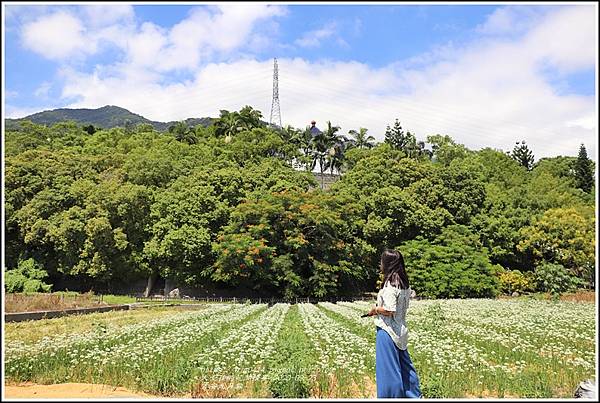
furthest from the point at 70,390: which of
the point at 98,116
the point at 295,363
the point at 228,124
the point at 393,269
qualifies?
the point at 98,116

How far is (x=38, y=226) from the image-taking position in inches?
1299

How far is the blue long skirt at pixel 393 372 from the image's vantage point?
14.8 feet

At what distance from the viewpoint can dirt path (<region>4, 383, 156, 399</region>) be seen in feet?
19.3

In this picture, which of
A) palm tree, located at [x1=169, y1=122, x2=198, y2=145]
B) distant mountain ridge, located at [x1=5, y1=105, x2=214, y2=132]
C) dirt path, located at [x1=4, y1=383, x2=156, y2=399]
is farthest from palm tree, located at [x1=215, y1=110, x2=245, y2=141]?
distant mountain ridge, located at [x1=5, y1=105, x2=214, y2=132]

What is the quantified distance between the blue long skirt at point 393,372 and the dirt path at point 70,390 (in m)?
2.82

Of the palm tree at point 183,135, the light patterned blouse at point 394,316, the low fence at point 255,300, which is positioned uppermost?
the palm tree at point 183,135

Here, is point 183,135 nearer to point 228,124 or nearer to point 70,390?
point 228,124

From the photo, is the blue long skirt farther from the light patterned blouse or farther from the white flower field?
the white flower field

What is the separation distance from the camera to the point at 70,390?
20.1 ft

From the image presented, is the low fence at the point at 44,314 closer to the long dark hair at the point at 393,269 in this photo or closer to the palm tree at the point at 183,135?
the long dark hair at the point at 393,269

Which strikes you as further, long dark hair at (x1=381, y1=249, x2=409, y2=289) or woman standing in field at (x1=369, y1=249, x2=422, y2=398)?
long dark hair at (x1=381, y1=249, x2=409, y2=289)

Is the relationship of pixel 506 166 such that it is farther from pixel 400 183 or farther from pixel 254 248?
pixel 254 248

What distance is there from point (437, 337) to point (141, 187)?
2650cm

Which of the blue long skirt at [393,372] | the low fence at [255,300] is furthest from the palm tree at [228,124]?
the blue long skirt at [393,372]
